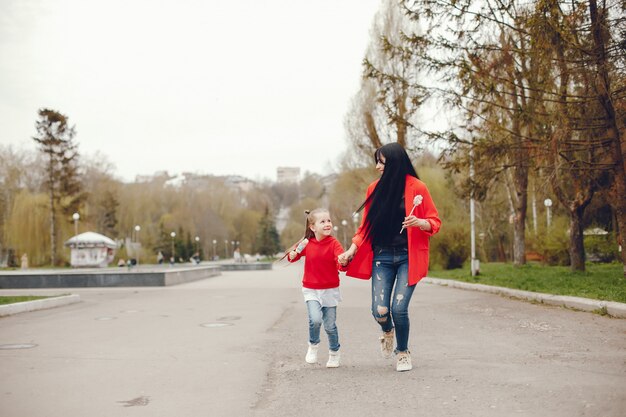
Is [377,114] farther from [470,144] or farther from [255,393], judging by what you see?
[255,393]

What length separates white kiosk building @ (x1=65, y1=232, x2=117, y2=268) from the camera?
5578 centimetres

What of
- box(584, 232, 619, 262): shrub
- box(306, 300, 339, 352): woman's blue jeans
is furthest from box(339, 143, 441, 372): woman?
box(584, 232, 619, 262): shrub

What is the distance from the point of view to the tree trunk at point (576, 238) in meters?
20.1

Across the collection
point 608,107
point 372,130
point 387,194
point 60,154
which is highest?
point 60,154

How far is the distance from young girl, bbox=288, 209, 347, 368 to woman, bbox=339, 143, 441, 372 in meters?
0.26

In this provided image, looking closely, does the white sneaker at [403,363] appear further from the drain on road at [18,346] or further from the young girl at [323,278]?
the drain on road at [18,346]

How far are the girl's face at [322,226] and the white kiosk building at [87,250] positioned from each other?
5321 centimetres

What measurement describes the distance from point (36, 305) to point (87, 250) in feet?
145

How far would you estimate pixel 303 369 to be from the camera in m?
6.02

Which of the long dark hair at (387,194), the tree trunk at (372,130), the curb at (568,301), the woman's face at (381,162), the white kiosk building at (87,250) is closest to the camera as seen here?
the long dark hair at (387,194)

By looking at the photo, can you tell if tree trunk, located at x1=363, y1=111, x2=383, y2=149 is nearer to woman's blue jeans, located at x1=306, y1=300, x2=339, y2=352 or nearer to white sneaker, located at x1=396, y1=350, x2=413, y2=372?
woman's blue jeans, located at x1=306, y1=300, x2=339, y2=352

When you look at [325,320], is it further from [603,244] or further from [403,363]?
[603,244]

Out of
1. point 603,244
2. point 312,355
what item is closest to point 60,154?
point 603,244

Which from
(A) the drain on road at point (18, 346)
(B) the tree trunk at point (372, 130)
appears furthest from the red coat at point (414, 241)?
(B) the tree trunk at point (372, 130)
